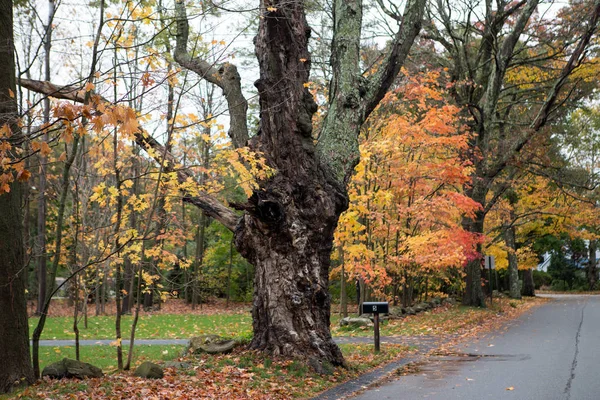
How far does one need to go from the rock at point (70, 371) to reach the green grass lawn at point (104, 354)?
9.04 ft

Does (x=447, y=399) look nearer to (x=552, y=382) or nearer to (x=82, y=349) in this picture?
(x=552, y=382)

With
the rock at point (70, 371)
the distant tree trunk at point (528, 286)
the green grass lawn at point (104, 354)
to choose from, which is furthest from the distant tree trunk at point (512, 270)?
the rock at point (70, 371)

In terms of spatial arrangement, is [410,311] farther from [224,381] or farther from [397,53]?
[224,381]

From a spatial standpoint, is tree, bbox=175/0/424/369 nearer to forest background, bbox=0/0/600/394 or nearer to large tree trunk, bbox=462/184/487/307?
forest background, bbox=0/0/600/394

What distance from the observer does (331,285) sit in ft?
106

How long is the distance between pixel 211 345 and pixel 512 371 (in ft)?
16.8

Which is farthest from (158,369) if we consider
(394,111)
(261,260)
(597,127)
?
(597,127)

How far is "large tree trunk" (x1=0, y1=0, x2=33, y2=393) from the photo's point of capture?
7.53m

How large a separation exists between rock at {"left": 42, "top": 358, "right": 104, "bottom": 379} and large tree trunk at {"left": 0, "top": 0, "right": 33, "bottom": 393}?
38 centimetres

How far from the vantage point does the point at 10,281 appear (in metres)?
7.50

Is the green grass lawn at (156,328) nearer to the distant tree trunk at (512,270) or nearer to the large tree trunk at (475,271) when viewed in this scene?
the large tree trunk at (475,271)

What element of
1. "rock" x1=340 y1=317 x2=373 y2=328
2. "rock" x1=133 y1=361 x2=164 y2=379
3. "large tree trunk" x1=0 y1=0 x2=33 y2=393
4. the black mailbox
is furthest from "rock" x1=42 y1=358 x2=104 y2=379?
"rock" x1=340 y1=317 x2=373 y2=328

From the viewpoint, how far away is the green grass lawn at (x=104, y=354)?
11.8 m

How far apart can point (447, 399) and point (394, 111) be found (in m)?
16.8
